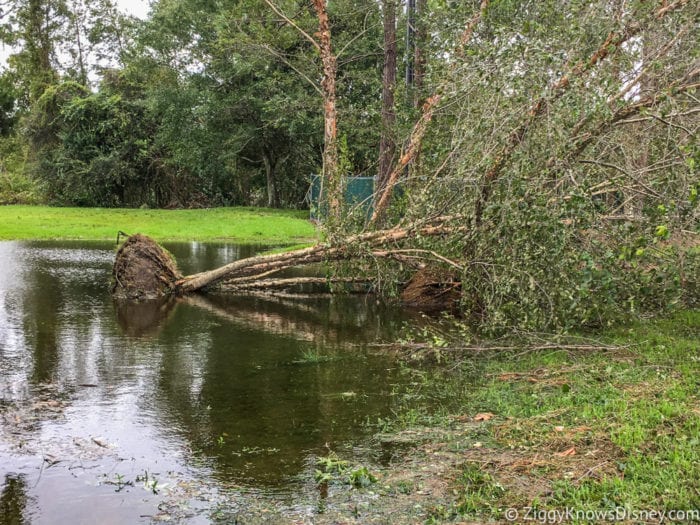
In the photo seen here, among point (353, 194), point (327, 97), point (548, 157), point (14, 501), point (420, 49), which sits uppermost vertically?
point (420, 49)

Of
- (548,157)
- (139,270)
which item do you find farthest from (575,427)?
(139,270)

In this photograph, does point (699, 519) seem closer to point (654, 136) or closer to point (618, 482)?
point (618, 482)

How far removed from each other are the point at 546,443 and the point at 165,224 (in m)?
21.2

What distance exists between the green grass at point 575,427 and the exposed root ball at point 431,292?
11.4 feet

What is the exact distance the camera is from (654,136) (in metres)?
8.29

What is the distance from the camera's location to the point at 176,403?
5824 mm

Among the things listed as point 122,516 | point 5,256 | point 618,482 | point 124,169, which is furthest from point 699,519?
point 124,169

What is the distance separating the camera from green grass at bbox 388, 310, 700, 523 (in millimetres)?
3670

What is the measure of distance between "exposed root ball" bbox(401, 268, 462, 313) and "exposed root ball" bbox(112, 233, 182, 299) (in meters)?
4.08

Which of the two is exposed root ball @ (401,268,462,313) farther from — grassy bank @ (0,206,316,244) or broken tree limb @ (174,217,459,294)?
grassy bank @ (0,206,316,244)

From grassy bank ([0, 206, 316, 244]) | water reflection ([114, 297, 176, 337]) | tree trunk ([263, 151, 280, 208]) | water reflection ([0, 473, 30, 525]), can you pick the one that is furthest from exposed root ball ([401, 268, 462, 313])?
tree trunk ([263, 151, 280, 208])

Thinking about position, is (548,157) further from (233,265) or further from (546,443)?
(233,265)

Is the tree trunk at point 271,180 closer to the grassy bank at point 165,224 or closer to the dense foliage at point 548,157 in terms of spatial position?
the grassy bank at point 165,224

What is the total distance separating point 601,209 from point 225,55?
80.2 feet
